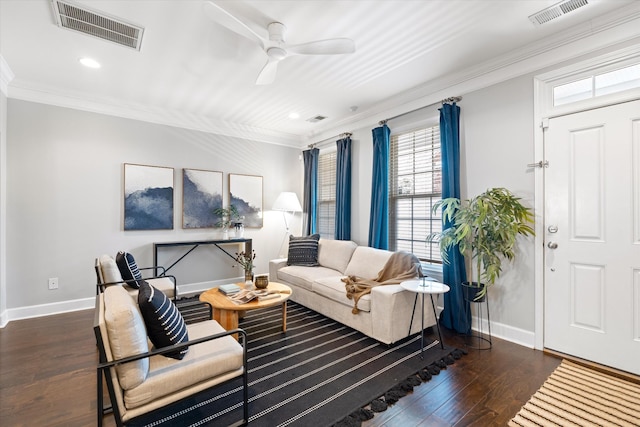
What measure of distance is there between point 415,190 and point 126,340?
344cm

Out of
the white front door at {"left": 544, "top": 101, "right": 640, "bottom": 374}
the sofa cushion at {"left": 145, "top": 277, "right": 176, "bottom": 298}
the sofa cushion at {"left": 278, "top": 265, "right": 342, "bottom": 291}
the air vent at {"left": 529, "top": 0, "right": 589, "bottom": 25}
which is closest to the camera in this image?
the air vent at {"left": 529, "top": 0, "right": 589, "bottom": 25}

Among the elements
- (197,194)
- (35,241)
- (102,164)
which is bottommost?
(35,241)

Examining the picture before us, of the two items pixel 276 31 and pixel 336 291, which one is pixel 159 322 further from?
A: pixel 276 31

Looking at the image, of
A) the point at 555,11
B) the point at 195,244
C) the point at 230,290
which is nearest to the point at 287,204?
the point at 195,244

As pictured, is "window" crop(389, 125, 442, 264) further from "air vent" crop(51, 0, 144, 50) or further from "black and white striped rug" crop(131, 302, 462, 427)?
"air vent" crop(51, 0, 144, 50)

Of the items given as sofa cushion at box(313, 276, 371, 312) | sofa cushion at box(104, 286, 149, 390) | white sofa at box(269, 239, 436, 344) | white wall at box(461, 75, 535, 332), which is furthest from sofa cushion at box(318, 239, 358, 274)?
sofa cushion at box(104, 286, 149, 390)

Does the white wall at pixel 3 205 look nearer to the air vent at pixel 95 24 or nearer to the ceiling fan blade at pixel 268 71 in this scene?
the air vent at pixel 95 24

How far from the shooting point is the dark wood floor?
1816mm

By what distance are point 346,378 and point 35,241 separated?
13.5 ft

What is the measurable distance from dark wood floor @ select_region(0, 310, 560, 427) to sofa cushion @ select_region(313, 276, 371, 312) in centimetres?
89

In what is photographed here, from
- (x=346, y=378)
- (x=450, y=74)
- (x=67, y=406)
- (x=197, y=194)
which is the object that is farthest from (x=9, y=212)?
(x=450, y=74)

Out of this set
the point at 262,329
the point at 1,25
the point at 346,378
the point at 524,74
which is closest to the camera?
the point at 346,378

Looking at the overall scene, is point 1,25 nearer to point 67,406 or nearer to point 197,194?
point 197,194

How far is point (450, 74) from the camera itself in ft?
10.6
